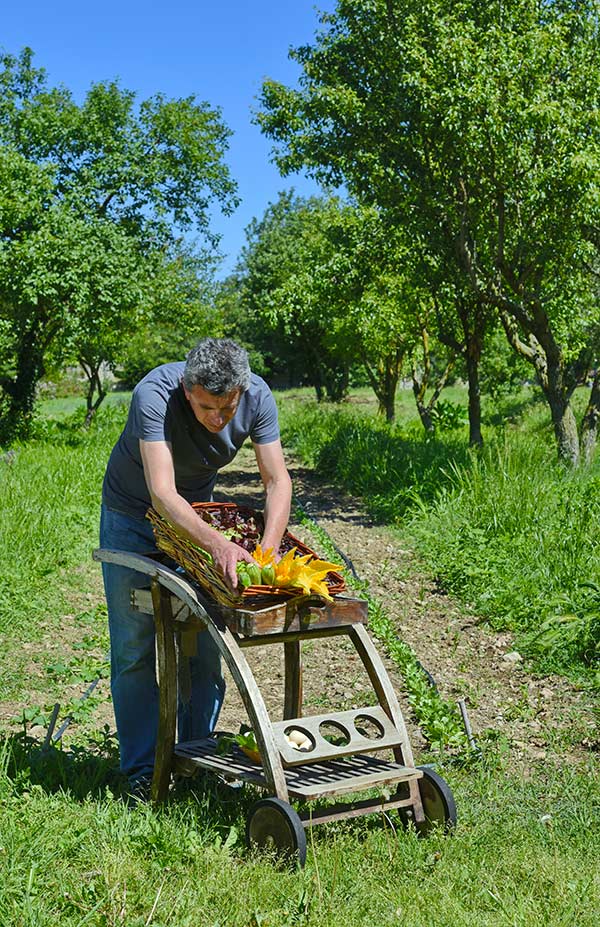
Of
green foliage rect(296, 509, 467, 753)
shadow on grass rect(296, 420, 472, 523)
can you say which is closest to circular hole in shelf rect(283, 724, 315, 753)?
green foliage rect(296, 509, 467, 753)

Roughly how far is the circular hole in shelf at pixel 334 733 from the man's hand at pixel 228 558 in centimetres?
73

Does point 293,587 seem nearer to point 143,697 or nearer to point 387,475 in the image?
point 143,697

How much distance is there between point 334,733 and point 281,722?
1.76 meters

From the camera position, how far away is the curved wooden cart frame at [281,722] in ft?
11.8

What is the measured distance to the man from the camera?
154 inches

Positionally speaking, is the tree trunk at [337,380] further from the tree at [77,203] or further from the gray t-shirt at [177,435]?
the gray t-shirt at [177,435]

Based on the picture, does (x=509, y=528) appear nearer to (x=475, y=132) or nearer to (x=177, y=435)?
(x=475, y=132)

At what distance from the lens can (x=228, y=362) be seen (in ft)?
12.7

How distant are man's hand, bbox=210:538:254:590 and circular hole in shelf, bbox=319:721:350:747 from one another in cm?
73

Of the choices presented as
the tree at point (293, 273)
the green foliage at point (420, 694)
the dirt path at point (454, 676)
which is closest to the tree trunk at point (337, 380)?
the tree at point (293, 273)

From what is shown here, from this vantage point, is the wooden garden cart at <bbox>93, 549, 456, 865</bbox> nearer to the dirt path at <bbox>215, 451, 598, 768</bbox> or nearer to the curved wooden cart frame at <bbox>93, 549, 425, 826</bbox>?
the curved wooden cart frame at <bbox>93, 549, 425, 826</bbox>

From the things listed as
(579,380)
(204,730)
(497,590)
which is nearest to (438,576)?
(497,590)

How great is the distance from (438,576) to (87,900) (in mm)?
5913

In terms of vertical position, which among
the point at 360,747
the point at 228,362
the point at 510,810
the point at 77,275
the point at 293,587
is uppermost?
the point at 77,275
